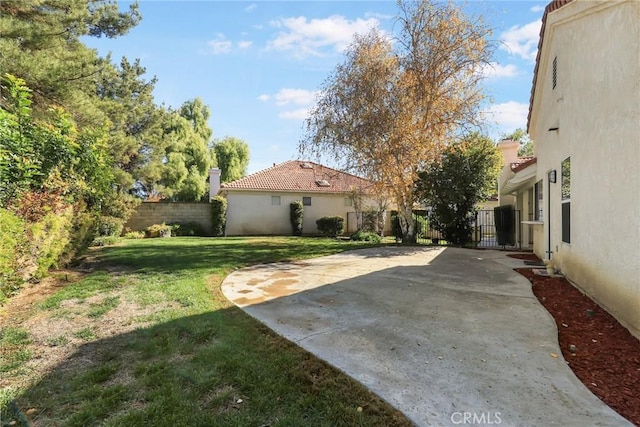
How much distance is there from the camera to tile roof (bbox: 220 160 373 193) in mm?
22734

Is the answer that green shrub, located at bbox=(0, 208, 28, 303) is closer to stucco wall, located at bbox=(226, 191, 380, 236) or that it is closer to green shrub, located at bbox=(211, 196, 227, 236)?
green shrub, located at bbox=(211, 196, 227, 236)

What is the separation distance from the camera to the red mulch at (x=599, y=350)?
9.36 feet

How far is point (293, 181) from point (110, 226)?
37.6ft

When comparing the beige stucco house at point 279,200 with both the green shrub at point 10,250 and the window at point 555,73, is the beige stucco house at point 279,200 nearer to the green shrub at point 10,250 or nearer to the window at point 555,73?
the window at point 555,73

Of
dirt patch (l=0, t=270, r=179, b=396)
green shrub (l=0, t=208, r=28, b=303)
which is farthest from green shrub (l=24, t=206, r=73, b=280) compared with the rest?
dirt patch (l=0, t=270, r=179, b=396)

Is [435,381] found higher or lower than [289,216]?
lower

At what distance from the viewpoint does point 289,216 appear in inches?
909

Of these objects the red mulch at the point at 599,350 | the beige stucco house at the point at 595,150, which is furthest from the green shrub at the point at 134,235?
the red mulch at the point at 599,350

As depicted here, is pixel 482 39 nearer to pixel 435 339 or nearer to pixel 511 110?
pixel 511 110

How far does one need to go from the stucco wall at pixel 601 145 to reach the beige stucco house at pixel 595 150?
0.01 m

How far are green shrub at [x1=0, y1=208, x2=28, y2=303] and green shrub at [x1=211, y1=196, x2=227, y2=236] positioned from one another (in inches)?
633

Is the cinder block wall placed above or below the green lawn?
above

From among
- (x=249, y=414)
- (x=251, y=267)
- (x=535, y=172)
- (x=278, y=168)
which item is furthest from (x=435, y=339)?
(x=278, y=168)

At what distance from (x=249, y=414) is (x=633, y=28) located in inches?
233
